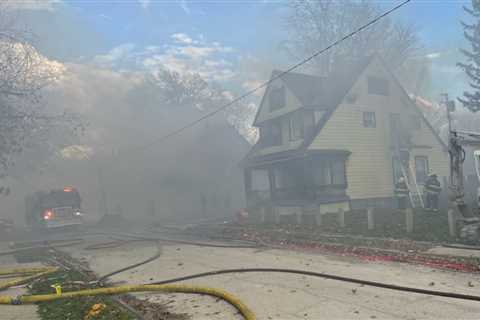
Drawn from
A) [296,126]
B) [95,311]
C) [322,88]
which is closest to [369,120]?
[322,88]

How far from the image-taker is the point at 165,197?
39.4 m

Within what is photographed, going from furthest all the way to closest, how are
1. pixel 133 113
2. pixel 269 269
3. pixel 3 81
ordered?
1. pixel 133 113
2. pixel 3 81
3. pixel 269 269

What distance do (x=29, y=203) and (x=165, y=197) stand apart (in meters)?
12.8

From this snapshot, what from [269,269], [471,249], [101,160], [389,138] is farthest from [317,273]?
[101,160]

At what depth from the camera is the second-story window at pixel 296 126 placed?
25.9 meters

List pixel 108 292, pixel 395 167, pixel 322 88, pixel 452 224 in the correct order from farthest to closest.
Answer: pixel 322 88
pixel 395 167
pixel 452 224
pixel 108 292

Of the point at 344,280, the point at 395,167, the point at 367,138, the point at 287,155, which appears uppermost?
the point at 367,138

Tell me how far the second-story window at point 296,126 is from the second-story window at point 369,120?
161 inches

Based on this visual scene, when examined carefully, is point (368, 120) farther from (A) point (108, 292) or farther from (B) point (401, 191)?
(A) point (108, 292)

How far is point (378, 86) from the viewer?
27.4 metres

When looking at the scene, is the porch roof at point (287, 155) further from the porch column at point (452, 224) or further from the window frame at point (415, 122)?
the porch column at point (452, 224)

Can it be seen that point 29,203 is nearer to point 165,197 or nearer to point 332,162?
point 165,197

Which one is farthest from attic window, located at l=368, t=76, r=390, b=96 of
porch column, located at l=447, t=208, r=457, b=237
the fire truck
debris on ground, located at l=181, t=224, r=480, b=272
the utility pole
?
the utility pole

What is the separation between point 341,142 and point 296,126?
10.3ft
